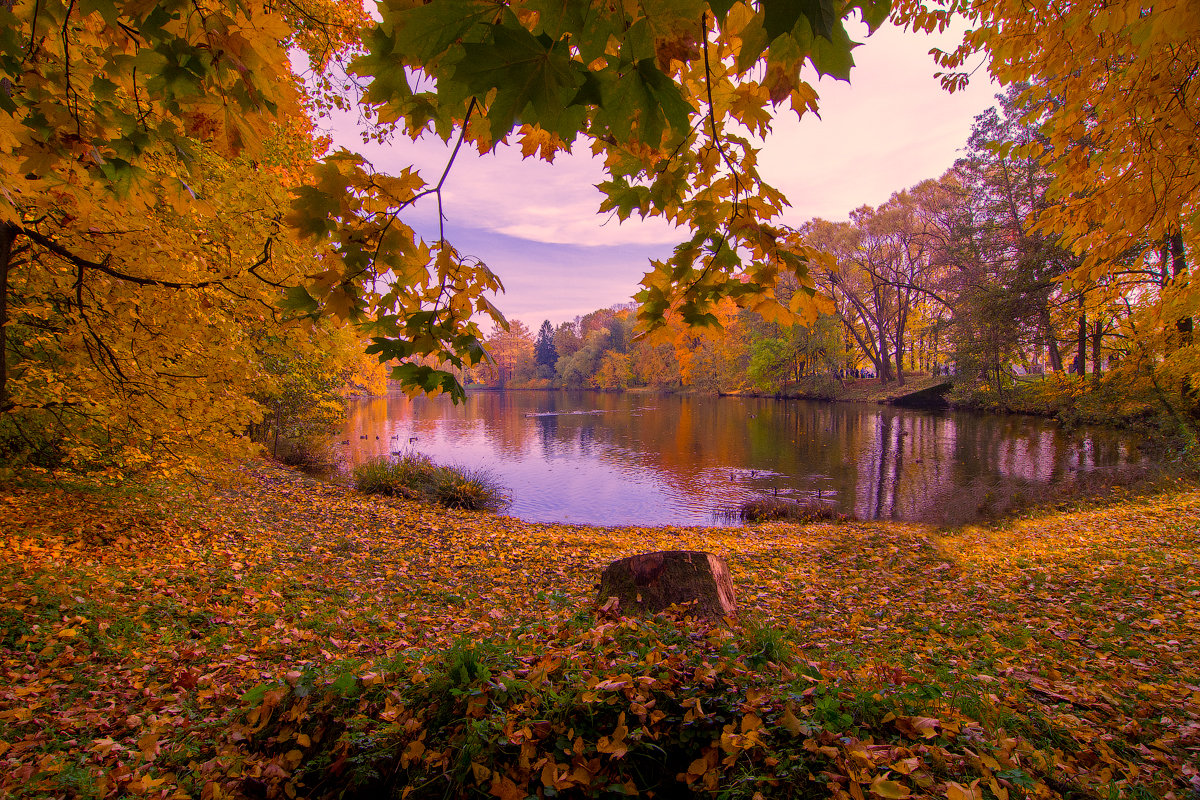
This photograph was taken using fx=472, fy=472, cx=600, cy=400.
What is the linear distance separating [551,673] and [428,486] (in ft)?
37.4

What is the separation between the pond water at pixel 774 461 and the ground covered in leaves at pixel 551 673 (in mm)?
6407

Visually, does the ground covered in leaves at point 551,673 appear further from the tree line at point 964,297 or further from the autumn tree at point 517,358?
the autumn tree at point 517,358

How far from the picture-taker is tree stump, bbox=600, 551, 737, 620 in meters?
3.64

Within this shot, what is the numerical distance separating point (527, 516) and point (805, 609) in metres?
8.45

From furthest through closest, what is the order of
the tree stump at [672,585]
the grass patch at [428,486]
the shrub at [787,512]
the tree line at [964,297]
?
the grass patch at [428,486] → the shrub at [787,512] → the tree line at [964,297] → the tree stump at [672,585]

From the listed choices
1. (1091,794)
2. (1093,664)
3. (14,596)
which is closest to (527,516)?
(14,596)

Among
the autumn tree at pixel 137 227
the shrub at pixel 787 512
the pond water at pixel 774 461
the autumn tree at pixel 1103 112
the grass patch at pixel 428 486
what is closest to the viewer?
the autumn tree at pixel 137 227

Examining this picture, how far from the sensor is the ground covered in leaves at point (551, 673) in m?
1.74

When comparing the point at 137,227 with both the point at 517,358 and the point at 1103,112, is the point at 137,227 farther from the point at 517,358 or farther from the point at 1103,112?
the point at 517,358

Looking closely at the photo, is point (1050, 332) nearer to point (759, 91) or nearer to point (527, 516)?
point (527, 516)

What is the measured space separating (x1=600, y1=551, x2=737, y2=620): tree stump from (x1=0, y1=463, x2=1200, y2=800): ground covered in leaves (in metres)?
0.30

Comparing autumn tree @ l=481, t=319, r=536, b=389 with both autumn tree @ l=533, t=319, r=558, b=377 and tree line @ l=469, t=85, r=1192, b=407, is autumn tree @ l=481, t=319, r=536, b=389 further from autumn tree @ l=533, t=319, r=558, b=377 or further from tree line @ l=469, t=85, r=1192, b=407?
tree line @ l=469, t=85, r=1192, b=407

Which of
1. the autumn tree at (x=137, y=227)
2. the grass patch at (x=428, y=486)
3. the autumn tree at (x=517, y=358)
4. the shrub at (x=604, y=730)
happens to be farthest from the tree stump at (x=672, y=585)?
the autumn tree at (x=517, y=358)

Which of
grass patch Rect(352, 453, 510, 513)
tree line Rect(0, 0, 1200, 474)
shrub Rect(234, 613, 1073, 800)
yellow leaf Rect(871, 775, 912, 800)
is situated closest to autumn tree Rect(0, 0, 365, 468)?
tree line Rect(0, 0, 1200, 474)
